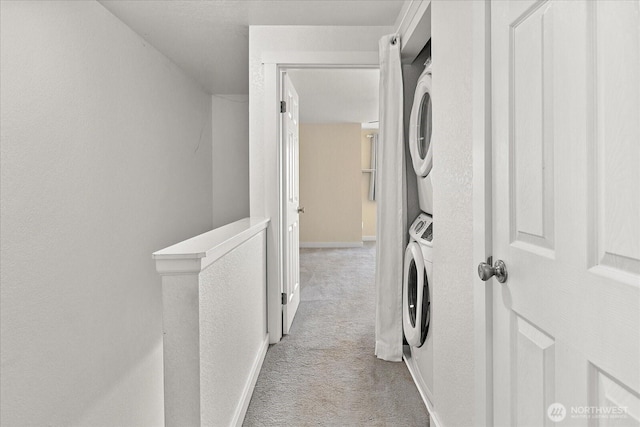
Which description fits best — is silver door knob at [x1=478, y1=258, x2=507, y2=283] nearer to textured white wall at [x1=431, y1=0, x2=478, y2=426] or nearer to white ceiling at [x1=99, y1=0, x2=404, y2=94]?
textured white wall at [x1=431, y1=0, x2=478, y2=426]

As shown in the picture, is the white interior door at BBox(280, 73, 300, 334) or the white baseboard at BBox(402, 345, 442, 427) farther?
the white interior door at BBox(280, 73, 300, 334)

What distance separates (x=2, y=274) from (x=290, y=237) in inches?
75.8

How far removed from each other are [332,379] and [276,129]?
168 centimetres

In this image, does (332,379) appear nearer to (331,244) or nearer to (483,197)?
(483,197)

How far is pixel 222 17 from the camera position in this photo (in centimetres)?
258

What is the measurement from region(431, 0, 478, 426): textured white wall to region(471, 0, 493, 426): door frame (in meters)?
0.08

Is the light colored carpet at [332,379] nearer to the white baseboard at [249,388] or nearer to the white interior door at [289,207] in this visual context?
the white baseboard at [249,388]

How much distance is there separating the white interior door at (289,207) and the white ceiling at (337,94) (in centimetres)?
78

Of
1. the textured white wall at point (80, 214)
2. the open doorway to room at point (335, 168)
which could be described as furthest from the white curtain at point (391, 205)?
the open doorway to room at point (335, 168)

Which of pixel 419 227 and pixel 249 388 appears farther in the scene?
pixel 419 227

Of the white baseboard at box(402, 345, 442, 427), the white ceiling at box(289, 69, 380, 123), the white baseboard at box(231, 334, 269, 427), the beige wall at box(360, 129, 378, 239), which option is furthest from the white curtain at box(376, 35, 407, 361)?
the beige wall at box(360, 129, 378, 239)

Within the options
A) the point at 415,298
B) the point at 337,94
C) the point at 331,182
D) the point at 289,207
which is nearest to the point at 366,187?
the point at 331,182

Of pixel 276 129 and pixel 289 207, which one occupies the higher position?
pixel 276 129

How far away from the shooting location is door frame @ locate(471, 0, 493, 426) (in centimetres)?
112
